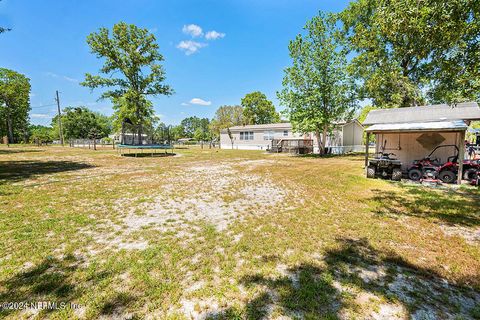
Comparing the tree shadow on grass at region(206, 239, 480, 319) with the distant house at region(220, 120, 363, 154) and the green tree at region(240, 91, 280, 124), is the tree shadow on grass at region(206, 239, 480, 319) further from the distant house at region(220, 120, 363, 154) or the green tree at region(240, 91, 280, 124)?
the green tree at region(240, 91, 280, 124)

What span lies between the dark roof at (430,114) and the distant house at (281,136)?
7.83 meters

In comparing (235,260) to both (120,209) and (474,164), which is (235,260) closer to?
(120,209)

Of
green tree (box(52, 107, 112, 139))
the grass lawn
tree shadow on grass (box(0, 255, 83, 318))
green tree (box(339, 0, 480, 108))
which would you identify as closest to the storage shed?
green tree (box(339, 0, 480, 108))

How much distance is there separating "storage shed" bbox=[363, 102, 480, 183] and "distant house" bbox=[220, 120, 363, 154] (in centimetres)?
881

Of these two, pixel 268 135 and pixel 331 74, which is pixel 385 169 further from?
pixel 268 135

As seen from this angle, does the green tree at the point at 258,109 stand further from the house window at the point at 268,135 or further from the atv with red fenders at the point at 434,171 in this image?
the atv with red fenders at the point at 434,171

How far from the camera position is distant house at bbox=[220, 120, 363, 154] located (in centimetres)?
2695

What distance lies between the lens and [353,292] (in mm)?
2592

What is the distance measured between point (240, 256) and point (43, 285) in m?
2.53

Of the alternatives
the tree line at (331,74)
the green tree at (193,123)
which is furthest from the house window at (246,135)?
the green tree at (193,123)

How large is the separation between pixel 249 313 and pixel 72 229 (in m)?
3.98

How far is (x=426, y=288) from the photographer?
2709 mm

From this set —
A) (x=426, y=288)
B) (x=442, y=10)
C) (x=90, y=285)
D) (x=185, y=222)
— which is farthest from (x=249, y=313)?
(x=442, y=10)

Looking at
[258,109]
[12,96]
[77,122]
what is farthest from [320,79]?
[77,122]
